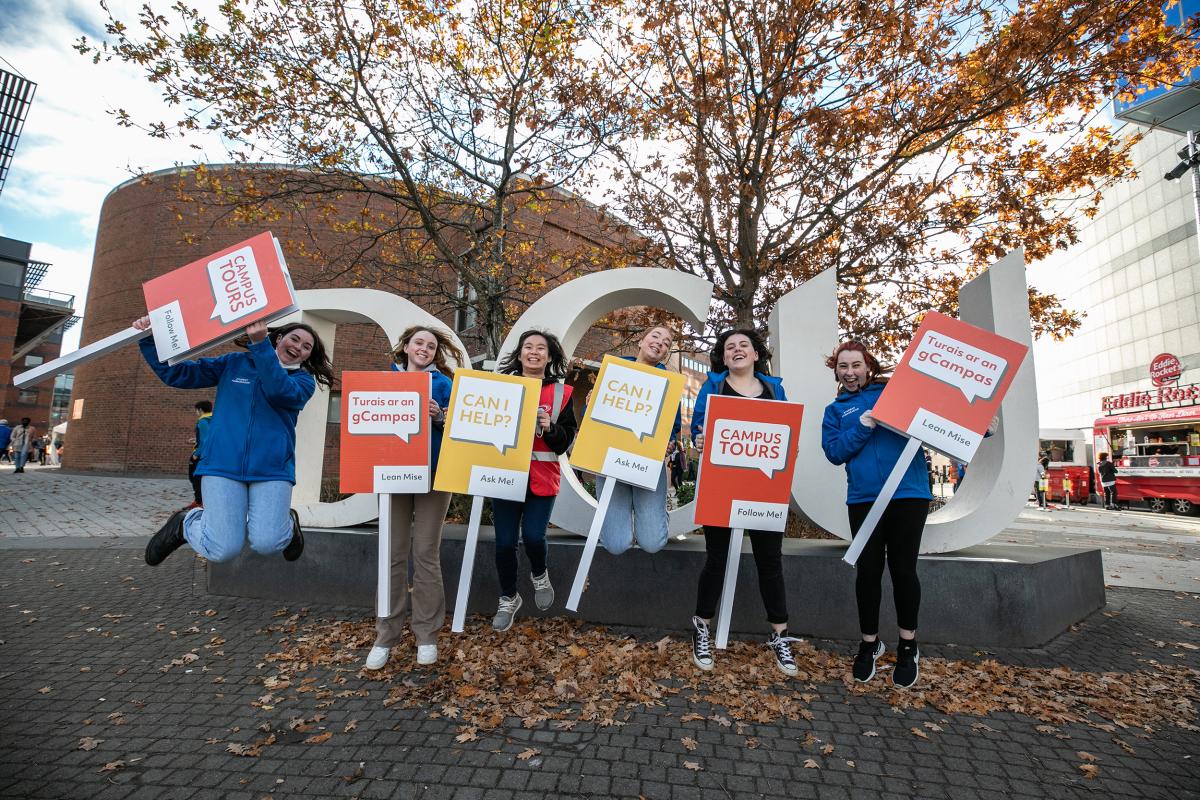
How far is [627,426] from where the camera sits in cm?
362

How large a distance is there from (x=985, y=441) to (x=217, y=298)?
230 inches

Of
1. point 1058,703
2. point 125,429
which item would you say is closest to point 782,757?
point 1058,703

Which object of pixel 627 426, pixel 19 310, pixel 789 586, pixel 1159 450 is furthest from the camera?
pixel 19 310

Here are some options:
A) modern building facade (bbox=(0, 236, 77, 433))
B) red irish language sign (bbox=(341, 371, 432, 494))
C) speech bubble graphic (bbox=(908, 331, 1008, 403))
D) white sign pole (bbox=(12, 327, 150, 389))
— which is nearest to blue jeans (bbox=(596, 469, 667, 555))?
red irish language sign (bbox=(341, 371, 432, 494))

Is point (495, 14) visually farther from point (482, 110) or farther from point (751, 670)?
point (751, 670)

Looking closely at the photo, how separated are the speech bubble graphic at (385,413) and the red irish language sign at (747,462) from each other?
1.95 metres

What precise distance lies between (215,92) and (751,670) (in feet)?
29.5

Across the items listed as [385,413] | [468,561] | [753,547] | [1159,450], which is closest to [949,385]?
[753,547]

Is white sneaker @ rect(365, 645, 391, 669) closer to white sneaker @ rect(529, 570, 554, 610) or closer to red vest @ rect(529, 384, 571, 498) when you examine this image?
white sneaker @ rect(529, 570, 554, 610)

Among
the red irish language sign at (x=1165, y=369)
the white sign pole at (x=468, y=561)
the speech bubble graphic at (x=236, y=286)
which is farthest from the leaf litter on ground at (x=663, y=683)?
the red irish language sign at (x=1165, y=369)

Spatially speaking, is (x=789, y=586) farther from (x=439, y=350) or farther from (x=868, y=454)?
(x=439, y=350)

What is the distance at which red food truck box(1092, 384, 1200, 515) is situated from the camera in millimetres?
16109

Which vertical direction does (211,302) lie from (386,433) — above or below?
above

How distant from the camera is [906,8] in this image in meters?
6.76
